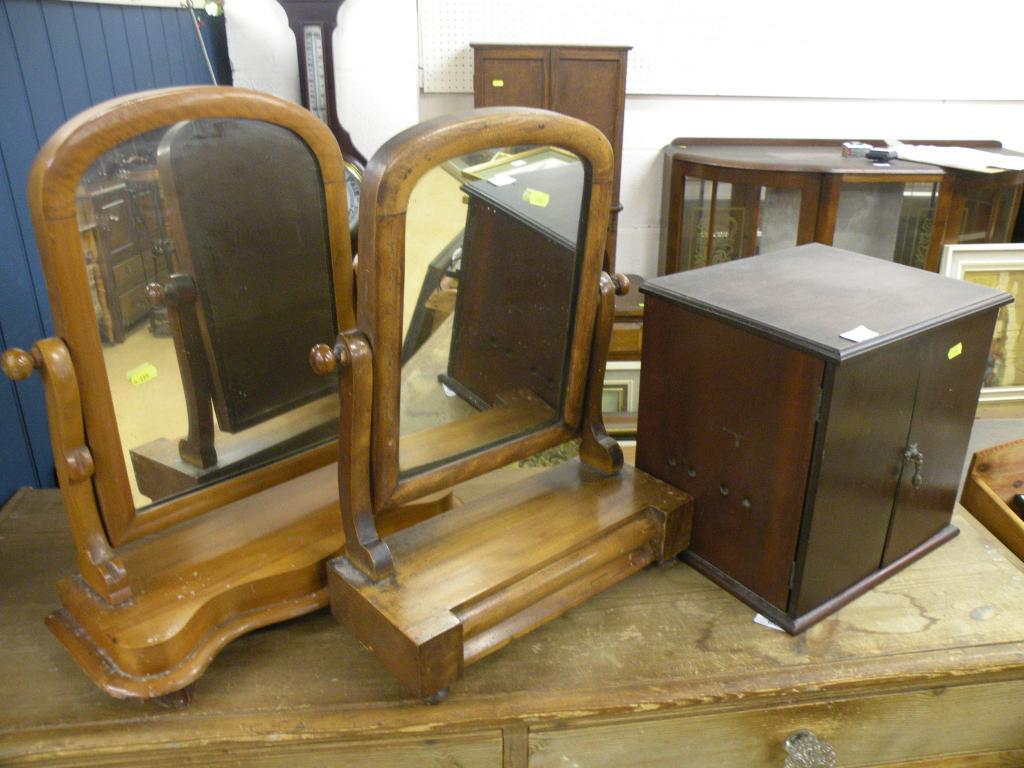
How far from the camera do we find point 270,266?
97 cm

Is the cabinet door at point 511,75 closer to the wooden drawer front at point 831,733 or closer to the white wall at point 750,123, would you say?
the white wall at point 750,123

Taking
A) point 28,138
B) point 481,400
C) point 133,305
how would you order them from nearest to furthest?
1. point 133,305
2. point 481,400
3. point 28,138

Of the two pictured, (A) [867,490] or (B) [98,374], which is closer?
(B) [98,374]

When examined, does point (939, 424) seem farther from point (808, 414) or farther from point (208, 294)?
point (208, 294)

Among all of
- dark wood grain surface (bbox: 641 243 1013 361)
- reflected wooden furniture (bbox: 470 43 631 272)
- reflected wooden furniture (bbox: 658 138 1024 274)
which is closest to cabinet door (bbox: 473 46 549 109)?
reflected wooden furniture (bbox: 470 43 631 272)

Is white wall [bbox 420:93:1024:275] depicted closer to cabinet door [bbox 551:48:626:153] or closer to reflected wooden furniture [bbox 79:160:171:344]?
cabinet door [bbox 551:48:626:153]

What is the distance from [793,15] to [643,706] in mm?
2756

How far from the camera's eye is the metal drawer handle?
3.26 feet

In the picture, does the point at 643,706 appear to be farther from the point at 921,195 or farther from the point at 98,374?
the point at 921,195

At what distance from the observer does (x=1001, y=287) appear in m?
2.49

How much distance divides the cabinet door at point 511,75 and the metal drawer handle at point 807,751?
2129mm

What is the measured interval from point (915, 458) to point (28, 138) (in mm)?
1342

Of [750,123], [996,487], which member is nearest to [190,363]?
[996,487]

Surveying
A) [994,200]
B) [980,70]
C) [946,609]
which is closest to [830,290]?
[946,609]
